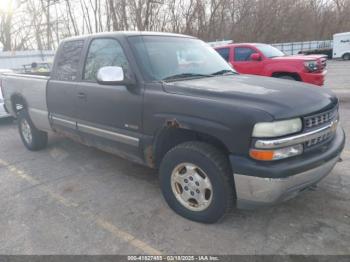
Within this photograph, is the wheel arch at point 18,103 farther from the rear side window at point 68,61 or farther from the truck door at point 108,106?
the truck door at point 108,106

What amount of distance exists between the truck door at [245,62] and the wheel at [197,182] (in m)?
6.93

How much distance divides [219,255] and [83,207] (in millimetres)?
1706

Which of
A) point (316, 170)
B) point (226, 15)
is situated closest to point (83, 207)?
point (316, 170)

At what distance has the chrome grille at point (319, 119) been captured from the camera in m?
2.60

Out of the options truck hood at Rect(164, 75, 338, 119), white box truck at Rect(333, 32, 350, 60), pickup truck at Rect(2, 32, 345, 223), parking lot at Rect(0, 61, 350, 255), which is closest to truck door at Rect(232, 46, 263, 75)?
parking lot at Rect(0, 61, 350, 255)

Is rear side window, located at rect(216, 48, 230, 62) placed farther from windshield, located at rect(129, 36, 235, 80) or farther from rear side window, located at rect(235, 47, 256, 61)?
windshield, located at rect(129, 36, 235, 80)

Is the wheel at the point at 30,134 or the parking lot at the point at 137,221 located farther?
the wheel at the point at 30,134

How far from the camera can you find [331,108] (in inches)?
115

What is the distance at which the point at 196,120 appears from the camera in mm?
2746

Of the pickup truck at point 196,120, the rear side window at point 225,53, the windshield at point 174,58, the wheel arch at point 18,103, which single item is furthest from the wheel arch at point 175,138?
the rear side window at point 225,53

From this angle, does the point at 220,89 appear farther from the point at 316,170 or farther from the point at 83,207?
the point at 83,207

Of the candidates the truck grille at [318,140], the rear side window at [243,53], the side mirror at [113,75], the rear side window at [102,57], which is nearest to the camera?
the truck grille at [318,140]

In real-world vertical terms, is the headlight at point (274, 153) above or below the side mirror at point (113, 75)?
below

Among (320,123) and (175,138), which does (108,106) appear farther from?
(320,123)
